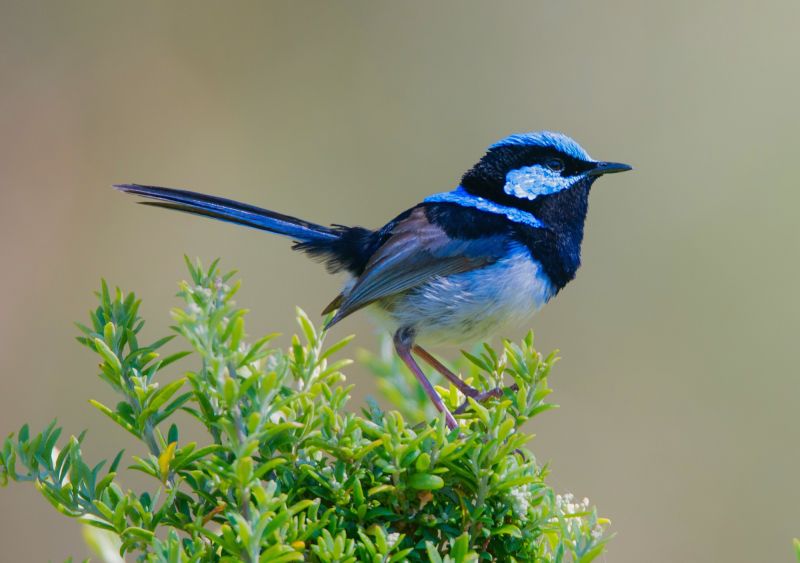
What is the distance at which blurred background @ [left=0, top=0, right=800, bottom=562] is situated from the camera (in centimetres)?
509

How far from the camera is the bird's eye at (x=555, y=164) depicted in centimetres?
371

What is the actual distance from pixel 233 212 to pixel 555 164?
49.4 inches

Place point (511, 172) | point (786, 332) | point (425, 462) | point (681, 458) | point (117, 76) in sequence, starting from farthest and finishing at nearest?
point (117, 76) < point (786, 332) < point (681, 458) < point (511, 172) < point (425, 462)

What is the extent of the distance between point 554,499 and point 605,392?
360 centimetres

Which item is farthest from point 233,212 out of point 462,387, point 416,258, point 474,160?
point 474,160

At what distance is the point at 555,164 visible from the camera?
3.71 meters

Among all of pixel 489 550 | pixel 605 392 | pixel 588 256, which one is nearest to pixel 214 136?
pixel 588 256

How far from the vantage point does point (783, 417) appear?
5137 millimetres

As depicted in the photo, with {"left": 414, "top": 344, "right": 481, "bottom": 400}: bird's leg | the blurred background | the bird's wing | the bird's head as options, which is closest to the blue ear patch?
the bird's head

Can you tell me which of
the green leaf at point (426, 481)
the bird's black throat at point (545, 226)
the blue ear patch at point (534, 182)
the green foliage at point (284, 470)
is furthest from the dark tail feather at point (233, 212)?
the green leaf at point (426, 481)

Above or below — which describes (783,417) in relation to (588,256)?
below

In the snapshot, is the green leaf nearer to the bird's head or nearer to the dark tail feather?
the dark tail feather

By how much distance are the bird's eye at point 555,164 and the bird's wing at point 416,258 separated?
0.37 metres

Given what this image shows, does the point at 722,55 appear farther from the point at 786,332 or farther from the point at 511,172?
the point at 511,172
